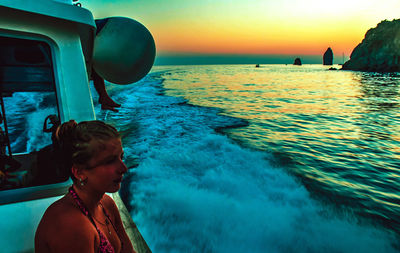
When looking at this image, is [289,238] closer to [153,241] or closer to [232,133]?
[153,241]

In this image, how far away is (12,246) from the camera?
1299mm

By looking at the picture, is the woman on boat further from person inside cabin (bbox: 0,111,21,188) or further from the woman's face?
person inside cabin (bbox: 0,111,21,188)

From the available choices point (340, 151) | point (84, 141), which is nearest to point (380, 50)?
point (340, 151)

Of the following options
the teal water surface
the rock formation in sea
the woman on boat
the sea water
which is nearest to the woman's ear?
the woman on boat

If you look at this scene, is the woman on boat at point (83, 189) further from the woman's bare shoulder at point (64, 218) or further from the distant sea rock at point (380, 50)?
the distant sea rock at point (380, 50)

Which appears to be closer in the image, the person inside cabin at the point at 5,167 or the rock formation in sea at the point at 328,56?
the person inside cabin at the point at 5,167

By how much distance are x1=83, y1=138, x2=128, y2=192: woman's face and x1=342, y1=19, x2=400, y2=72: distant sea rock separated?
100 metres

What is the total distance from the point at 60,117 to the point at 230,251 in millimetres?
2887

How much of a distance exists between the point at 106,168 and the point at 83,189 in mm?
158

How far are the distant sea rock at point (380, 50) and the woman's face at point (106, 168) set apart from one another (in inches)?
3941

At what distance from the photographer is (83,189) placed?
1.10 m

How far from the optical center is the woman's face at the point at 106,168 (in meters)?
1.06

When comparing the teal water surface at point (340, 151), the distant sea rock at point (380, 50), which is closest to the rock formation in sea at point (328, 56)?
the distant sea rock at point (380, 50)

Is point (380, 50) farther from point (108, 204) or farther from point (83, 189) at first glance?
point (83, 189)
